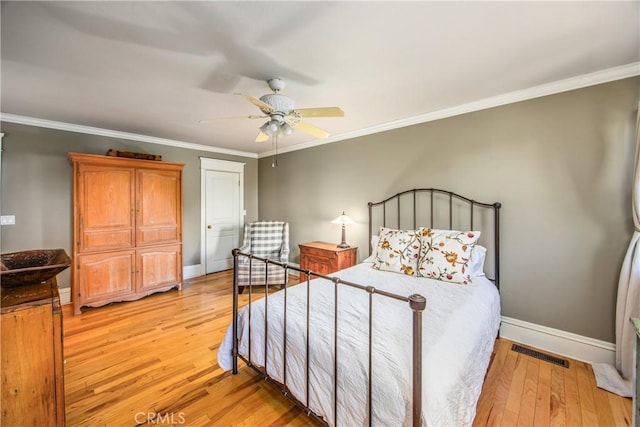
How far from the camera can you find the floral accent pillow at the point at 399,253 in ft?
8.62

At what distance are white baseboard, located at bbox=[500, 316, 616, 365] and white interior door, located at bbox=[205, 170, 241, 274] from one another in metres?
4.47

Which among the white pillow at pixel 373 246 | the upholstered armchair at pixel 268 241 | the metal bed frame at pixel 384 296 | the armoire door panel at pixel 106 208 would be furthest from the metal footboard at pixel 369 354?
the armoire door panel at pixel 106 208

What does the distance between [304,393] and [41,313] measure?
1365mm

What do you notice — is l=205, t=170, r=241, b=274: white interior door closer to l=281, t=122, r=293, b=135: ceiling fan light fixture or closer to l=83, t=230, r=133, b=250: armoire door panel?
l=83, t=230, r=133, b=250: armoire door panel

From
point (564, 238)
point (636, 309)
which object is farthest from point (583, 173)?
point (636, 309)

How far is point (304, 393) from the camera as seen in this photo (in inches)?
61.4

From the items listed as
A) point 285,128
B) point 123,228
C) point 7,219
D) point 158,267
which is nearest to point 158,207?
point 123,228

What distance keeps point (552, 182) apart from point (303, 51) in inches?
95.5

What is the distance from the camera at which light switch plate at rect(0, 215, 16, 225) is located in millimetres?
3055

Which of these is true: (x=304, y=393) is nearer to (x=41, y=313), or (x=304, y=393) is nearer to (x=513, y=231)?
(x=41, y=313)

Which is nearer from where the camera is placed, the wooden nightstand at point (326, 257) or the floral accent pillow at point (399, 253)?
the floral accent pillow at point (399, 253)

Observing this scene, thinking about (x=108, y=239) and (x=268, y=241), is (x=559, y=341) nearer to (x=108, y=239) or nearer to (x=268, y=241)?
(x=268, y=241)

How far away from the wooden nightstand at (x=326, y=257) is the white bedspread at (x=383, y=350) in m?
1.31

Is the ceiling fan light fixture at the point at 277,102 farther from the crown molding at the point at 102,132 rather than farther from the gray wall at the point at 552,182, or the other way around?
the crown molding at the point at 102,132
